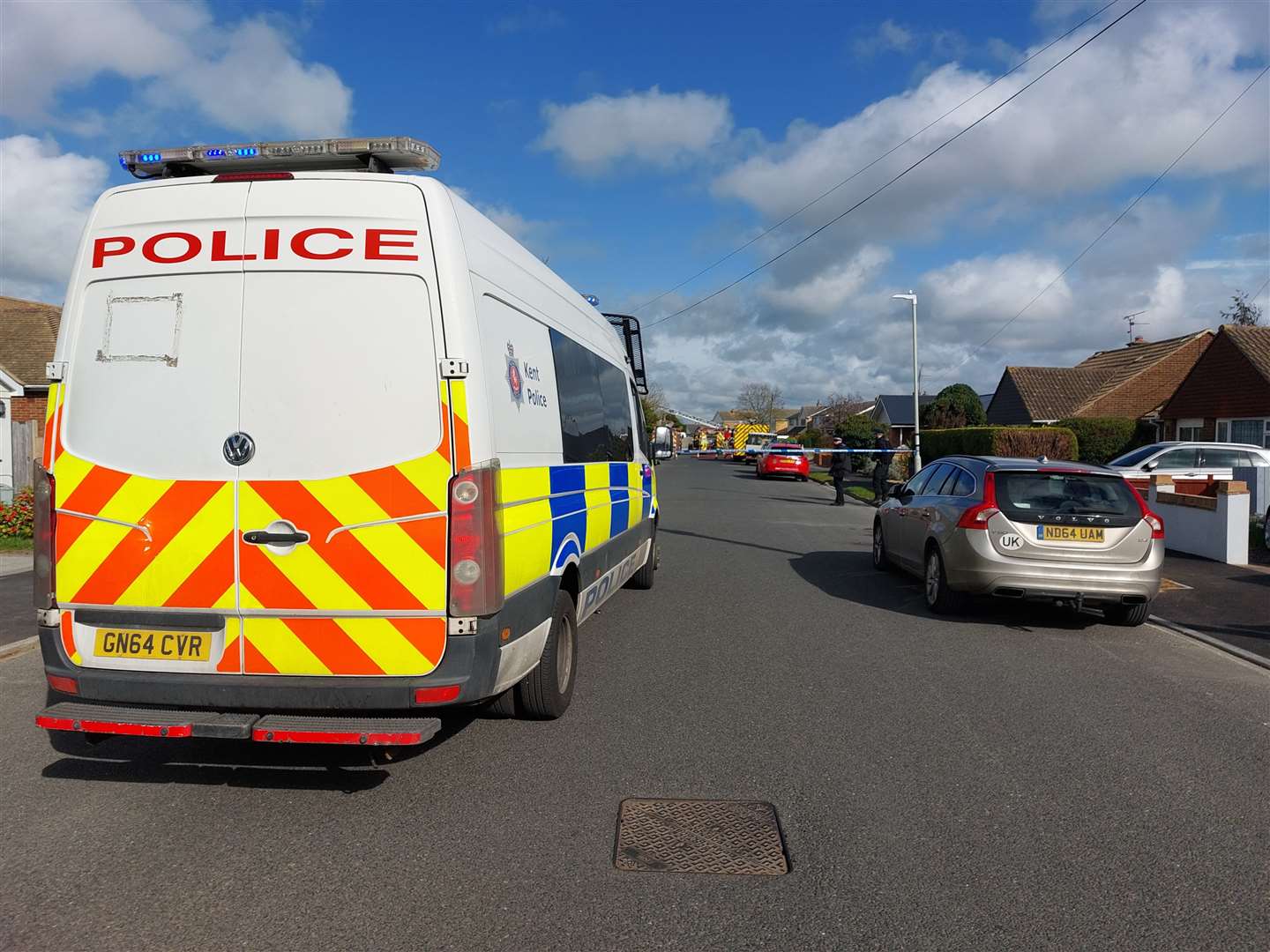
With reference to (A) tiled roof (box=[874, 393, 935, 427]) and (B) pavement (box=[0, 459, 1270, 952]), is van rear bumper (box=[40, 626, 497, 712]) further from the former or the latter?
(A) tiled roof (box=[874, 393, 935, 427])

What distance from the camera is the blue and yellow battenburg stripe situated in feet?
14.6

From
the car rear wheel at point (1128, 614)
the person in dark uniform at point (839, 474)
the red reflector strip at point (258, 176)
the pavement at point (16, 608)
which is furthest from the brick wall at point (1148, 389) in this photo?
the red reflector strip at point (258, 176)

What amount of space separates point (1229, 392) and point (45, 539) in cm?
3363

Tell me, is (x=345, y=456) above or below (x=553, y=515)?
above

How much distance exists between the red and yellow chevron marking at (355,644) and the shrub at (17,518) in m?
12.6

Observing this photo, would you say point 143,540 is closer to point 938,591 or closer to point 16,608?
point 16,608

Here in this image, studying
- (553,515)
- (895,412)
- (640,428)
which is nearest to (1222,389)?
(640,428)

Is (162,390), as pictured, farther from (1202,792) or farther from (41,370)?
(41,370)

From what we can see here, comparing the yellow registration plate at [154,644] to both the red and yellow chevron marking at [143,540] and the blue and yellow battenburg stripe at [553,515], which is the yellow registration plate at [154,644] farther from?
the blue and yellow battenburg stripe at [553,515]

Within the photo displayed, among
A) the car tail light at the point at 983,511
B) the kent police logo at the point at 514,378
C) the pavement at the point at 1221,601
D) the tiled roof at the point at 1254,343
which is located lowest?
the pavement at the point at 1221,601

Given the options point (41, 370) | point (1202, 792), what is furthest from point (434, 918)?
point (41, 370)

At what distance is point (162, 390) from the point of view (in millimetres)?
4219

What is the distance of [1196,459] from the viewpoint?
20.4 metres

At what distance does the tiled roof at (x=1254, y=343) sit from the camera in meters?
28.8
